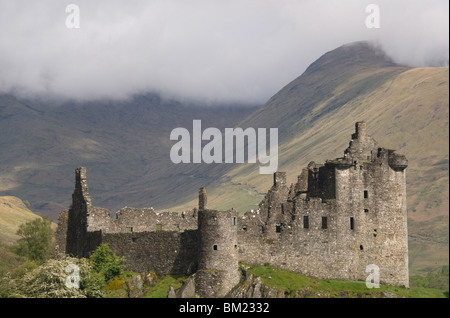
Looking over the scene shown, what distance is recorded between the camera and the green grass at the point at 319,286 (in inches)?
2906

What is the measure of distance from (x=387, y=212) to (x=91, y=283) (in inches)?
1103

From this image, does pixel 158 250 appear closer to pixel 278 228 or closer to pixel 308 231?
pixel 278 228

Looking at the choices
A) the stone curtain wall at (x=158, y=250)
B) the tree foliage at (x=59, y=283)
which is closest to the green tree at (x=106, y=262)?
the stone curtain wall at (x=158, y=250)

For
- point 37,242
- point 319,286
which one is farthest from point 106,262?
point 37,242

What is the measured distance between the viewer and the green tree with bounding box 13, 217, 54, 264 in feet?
372

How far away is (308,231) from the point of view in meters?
79.1

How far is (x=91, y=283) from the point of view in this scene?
242 feet

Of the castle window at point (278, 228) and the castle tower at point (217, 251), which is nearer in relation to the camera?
the castle tower at point (217, 251)

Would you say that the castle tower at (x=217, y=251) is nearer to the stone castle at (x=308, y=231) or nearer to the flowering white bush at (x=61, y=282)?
the stone castle at (x=308, y=231)

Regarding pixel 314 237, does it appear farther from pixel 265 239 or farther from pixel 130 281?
pixel 130 281

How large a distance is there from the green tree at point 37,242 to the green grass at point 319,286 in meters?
42.1

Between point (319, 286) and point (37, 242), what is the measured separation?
5401cm

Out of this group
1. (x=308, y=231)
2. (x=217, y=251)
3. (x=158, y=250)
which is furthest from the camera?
(x=308, y=231)

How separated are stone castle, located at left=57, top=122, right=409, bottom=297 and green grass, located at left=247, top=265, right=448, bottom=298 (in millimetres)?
1655
